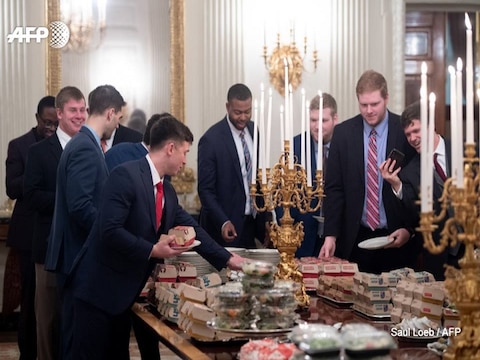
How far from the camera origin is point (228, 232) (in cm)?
659

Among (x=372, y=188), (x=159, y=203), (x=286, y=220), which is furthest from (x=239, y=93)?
(x=286, y=220)

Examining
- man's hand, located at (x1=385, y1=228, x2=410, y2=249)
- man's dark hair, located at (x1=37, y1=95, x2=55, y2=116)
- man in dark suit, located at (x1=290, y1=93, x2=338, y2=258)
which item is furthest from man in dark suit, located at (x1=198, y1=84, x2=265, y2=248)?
man's hand, located at (x1=385, y1=228, x2=410, y2=249)

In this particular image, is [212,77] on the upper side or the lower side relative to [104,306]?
upper

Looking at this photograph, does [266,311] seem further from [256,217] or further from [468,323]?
[256,217]

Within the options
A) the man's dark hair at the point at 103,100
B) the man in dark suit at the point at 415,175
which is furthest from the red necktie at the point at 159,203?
the man in dark suit at the point at 415,175

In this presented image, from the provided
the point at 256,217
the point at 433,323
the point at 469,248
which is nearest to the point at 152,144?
the point at 433,323

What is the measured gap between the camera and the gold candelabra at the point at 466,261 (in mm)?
2715

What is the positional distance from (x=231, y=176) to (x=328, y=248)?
1.58m

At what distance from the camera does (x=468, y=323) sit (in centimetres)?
280

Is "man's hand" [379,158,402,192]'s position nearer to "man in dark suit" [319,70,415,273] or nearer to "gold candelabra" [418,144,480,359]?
"man in dark suit" [319,70,415,273]

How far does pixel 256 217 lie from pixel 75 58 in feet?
9.72

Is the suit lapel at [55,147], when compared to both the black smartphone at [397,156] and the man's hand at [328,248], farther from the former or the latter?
the black smartphone at [397,156]

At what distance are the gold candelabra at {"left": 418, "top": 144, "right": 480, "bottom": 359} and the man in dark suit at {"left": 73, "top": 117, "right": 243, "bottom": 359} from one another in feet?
5.65

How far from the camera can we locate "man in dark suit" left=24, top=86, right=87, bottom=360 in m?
6.11
